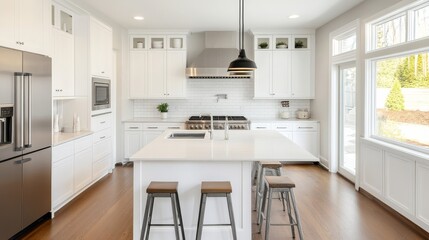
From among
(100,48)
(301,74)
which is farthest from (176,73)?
(301,74)

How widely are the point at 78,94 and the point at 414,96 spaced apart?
182 inches

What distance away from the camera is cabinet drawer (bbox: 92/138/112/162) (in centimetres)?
513

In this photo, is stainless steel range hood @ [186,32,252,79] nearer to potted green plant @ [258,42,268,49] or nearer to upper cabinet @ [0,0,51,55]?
potted green plant @ [258,42,268,49]

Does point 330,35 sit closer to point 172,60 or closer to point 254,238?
point 172,60

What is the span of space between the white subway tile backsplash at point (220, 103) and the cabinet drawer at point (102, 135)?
1.71 meters

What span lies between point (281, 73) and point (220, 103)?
152cm

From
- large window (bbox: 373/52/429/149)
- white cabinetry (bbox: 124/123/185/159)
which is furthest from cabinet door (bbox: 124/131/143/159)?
large window (bbox: 373/52/429/149)

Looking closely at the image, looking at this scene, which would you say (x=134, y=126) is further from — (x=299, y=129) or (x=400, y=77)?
(x=400, y=77)

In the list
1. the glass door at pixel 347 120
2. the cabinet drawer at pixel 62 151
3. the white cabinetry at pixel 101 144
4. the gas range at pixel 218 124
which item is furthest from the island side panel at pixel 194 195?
the gas range at pixel 218 124

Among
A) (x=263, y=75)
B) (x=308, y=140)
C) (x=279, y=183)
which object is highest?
(x=263, y=75)

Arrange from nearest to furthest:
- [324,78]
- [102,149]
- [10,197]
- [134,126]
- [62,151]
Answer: [10,197], [62,151], [102,149], [324,78], [134,126]

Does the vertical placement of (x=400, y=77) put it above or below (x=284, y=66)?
below

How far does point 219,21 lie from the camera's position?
6.18 meters

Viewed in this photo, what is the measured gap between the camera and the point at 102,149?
5.44 m
